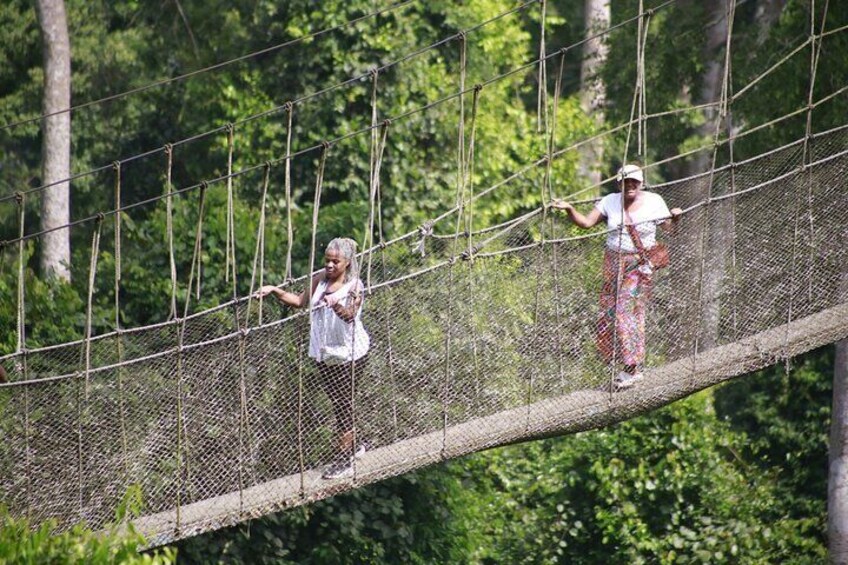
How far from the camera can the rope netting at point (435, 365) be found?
7121 mm

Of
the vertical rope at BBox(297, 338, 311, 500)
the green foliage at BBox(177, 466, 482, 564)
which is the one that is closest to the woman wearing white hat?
the vertical rope at BBox(297, 338, 311, 500)

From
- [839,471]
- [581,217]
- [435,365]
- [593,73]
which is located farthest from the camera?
[593,73]

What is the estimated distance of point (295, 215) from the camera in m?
11.9

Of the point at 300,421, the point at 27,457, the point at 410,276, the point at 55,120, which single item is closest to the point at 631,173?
the point at 410,276

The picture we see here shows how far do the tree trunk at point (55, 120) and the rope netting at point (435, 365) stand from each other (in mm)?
4470

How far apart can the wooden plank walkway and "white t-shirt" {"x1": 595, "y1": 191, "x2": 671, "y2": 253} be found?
516mm

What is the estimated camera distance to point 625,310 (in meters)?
7.66

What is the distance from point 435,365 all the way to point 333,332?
54 centimetres

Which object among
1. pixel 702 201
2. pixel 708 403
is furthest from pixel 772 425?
pixel 702 201

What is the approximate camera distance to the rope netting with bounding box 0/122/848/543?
23.4 feet

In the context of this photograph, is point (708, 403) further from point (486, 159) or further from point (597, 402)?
point (486, 159)

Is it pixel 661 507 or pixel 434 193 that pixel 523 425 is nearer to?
pixel 661 507

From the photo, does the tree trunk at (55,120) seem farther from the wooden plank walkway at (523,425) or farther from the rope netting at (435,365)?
the wooden plank walkway at (523,425)

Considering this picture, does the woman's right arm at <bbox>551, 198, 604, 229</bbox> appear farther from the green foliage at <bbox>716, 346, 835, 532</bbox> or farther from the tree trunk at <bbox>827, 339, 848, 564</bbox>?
the green foliage at <bbox>716, 346, 835, 532</bbox>
